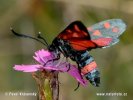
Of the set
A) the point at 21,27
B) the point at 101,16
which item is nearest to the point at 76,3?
the point at 101,16

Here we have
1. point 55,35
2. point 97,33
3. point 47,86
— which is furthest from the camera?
point 55,35

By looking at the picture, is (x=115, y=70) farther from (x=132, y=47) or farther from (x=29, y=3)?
(x=29, y=3)

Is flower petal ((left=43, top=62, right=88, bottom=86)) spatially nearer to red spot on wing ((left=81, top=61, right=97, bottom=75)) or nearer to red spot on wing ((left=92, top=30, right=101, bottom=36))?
red spot on wing ((left=81, top=61, right=97, bottom=75))

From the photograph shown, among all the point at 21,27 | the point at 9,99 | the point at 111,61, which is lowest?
the point at 9,99

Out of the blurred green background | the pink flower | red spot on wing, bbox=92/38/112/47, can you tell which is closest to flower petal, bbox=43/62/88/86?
the pink flower

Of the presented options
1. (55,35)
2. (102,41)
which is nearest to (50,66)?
(102,41)

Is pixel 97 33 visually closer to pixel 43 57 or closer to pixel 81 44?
pixel 81 44
